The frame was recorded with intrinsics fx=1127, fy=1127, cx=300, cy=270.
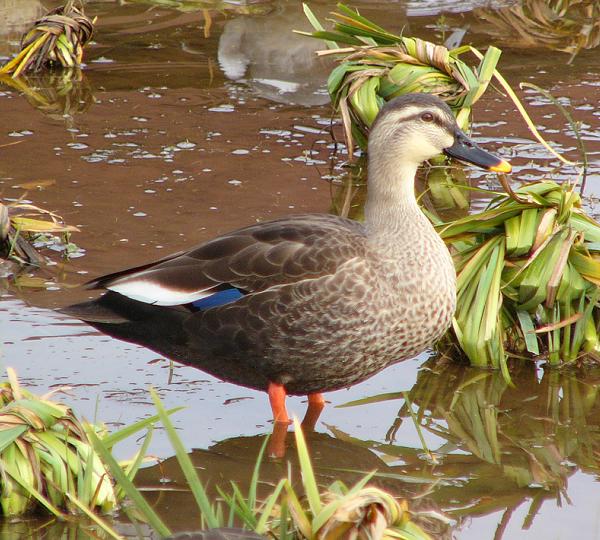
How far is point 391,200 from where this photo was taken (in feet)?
15.5

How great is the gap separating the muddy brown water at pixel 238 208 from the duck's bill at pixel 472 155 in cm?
93

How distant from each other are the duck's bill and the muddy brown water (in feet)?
3.07

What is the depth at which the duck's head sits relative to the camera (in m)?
4.78

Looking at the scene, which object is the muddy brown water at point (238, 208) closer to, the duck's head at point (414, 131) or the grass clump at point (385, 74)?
the grass clump at point (385, 74)

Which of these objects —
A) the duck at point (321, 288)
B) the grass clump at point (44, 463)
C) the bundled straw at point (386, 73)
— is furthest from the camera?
the bundled straw at point (386, 73)

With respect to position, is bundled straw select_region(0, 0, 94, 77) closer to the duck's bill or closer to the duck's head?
the duck's head

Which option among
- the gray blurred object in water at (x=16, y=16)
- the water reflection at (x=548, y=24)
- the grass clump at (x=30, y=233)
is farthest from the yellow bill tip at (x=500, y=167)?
the gray blurred object in water at (x=16, y=16)

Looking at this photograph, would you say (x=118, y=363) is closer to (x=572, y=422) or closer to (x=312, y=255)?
(x=312, y=255)

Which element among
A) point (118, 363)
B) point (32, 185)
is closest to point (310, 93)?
point (32, 185)

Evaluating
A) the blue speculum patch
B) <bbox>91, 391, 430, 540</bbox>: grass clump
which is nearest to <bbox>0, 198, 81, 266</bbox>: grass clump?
the blue speculum patch

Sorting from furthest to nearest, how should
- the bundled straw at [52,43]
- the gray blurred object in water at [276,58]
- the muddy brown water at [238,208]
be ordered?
the bundled straw at [52,43]
the gray blurred object in water at [276,58]
the muddy brown water at [238,208]

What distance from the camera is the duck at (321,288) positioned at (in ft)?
14.3

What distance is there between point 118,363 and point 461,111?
3087 mm

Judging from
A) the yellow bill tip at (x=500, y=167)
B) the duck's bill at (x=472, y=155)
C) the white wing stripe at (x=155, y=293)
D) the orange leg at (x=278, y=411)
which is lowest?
the orange leg at (x=278, y=411)
